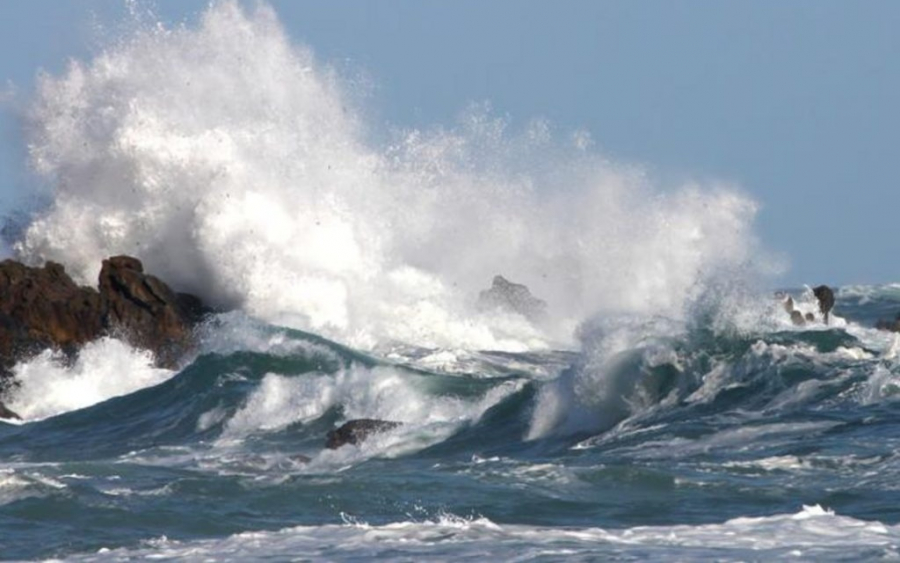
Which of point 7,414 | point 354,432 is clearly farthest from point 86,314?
point 354,432

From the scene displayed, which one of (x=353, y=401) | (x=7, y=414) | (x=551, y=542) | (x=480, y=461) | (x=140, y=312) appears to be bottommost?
(x=551, y=542)

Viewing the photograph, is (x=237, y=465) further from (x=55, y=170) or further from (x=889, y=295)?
(x=889, y=295)

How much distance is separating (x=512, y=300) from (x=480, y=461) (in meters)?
A: 19.1

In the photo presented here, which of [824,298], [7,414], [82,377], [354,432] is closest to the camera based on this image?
[354,432]

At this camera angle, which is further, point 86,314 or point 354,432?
point 86,314

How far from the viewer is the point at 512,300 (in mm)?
37094

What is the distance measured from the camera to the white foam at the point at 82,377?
2828 centimetres

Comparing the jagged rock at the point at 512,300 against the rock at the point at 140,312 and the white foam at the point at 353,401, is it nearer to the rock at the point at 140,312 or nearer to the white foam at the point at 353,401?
the rock at the point at 140,312

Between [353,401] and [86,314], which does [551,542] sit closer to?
[353,401]

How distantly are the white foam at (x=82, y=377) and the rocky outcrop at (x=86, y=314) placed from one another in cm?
20

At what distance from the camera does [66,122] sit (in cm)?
3638

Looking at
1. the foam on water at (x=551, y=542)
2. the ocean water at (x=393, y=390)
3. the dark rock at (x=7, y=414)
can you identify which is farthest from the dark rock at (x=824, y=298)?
the foam on water at (x=551, y=542)

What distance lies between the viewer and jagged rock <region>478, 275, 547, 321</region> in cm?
3675

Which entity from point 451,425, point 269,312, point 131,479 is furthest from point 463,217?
point 131,479
